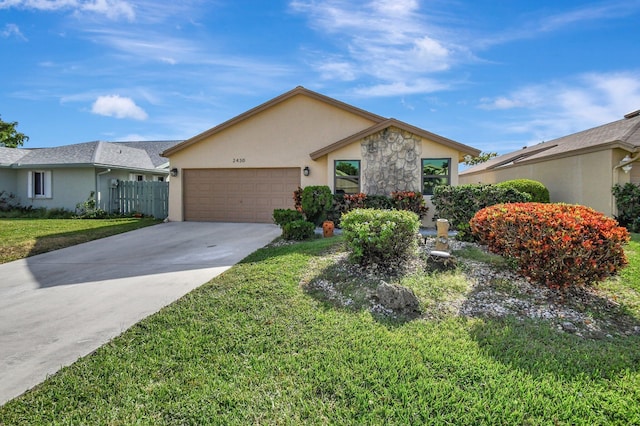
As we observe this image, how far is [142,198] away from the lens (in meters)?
16.2

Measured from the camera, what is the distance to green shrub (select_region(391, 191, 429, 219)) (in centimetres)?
1102

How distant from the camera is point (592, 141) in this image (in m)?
12.6

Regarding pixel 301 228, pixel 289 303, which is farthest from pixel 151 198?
pixel 289 303

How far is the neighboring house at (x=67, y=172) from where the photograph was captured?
16.7 meters

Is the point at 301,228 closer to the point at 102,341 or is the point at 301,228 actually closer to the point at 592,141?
the point at 102,341

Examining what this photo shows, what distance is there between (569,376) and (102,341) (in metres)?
4.42

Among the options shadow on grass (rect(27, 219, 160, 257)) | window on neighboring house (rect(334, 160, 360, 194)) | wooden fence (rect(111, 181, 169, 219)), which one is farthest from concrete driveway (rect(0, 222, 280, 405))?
wooden fence (rect(111, 181, 169, 219))

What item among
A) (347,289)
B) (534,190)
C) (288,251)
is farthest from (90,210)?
(534,190)

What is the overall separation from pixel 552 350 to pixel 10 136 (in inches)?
1830

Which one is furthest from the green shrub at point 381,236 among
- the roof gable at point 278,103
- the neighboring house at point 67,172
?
the neighboring house at point 67,172

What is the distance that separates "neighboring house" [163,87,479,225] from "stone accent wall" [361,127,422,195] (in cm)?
3

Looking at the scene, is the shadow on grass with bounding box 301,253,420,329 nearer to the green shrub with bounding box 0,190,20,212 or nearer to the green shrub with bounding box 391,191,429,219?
the green shrub with bounding box 391,191,429,219

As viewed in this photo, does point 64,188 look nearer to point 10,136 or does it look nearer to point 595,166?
point 595,166

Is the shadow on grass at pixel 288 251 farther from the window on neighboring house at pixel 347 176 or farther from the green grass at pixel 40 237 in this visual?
the green grass at pixel 40 237
